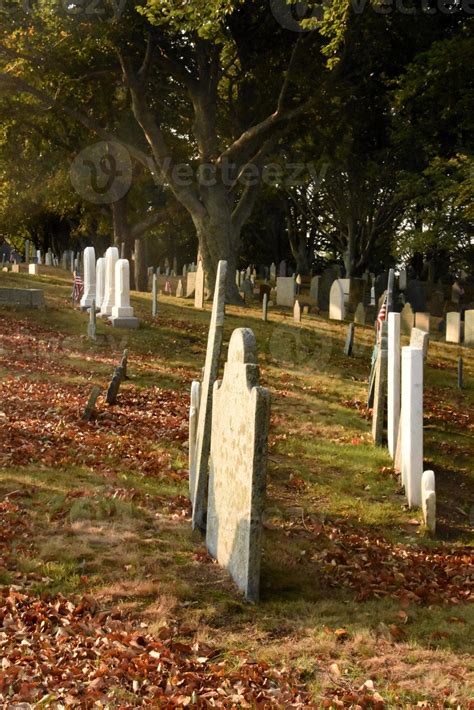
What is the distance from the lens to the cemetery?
5.67 metres

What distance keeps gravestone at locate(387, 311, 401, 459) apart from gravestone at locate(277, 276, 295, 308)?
16.0 metres

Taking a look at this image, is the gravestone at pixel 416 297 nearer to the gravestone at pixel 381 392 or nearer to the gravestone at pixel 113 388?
the gravestone at pixel 381 392

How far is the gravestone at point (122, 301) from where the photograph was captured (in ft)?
67.2

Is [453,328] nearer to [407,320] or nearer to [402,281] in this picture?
[407,320]

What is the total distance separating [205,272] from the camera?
2533cm

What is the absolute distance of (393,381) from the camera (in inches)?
460

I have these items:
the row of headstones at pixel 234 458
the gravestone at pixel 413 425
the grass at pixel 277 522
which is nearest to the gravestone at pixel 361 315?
the grass at pixel 277 522

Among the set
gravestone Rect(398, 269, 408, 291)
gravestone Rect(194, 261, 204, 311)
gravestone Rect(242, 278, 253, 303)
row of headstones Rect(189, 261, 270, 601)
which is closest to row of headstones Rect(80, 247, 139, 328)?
gravestone Rect(194, 261, 204, 311)

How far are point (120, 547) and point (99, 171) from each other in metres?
27.3

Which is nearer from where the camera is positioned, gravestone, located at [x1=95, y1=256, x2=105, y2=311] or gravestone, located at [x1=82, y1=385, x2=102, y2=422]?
gravestone, located at [x1=82, y1=385, x2=102, y2=422]

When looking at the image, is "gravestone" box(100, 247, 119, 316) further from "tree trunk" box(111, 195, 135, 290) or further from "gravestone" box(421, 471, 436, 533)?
"gravestone" box(421, 471, 436, 533)

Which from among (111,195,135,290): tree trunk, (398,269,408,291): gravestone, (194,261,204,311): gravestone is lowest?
(194,261,204,311): gravestone

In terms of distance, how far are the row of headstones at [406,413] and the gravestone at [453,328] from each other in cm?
1081

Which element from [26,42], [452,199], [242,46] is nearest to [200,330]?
[242,46]
